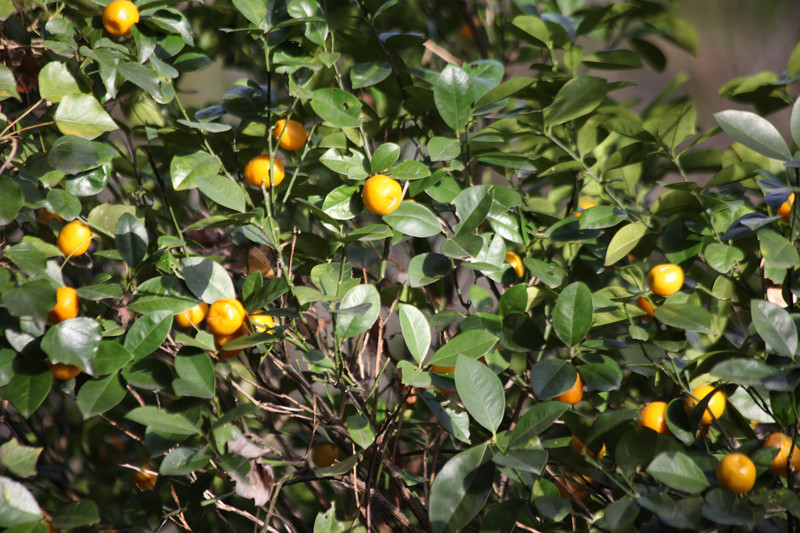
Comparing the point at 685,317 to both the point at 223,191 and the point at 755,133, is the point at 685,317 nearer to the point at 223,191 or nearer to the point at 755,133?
the point at 755,133

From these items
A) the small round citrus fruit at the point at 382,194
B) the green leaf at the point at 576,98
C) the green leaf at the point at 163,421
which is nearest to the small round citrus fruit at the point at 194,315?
the green leaf at the point at 163,421

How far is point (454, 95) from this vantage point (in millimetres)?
664

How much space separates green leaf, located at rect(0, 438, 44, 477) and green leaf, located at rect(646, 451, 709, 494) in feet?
1.74

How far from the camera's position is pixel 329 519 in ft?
2.09

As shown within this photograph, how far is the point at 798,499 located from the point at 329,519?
0.41m

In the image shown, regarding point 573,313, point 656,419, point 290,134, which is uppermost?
point 290,134

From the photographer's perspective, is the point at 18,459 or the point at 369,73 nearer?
the point at 18,459

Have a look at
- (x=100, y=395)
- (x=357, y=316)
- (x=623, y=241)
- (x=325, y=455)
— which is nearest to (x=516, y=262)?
(x=623, y=241)

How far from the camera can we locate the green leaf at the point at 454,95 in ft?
2.14

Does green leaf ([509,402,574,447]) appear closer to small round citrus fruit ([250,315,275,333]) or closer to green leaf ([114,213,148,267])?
small round citrus fruit ([250,315,275,333])

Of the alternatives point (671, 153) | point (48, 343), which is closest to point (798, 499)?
point (671, 153)

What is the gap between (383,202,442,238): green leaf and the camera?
2.07ft

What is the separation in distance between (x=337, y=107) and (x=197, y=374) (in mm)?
302

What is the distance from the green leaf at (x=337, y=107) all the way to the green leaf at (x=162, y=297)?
0.73 feet
